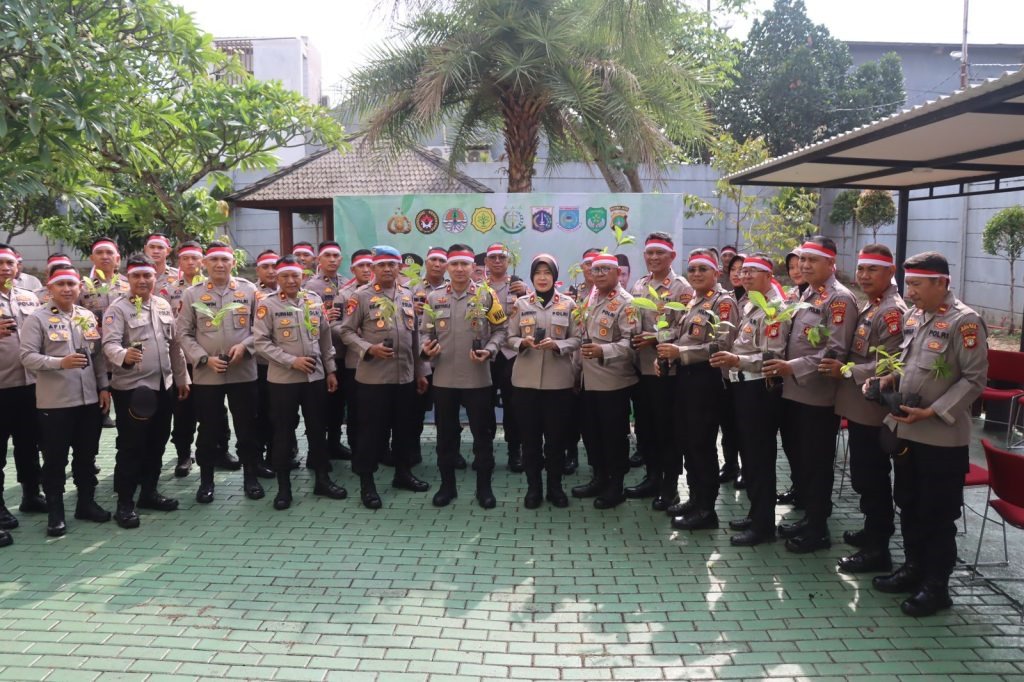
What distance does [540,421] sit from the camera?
595 centimetres

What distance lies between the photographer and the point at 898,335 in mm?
4652

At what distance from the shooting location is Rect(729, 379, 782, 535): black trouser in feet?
16.8

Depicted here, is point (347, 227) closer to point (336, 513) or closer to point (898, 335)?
point (336, 513)

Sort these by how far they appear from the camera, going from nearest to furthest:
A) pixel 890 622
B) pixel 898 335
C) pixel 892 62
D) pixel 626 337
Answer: pixel 890 622, pixel 898 335, pixel 626 337, pixel 892 62

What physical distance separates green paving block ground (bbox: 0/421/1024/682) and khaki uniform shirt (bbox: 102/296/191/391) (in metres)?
1.06

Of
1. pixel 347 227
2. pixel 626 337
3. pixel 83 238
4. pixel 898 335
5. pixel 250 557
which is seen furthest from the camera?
pixel 83 238

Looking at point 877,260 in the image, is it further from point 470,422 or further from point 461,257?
point 470,422

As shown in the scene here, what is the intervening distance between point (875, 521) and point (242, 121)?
7821mm

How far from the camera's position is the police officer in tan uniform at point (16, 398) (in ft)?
18.2

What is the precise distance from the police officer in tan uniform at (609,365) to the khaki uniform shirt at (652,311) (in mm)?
88

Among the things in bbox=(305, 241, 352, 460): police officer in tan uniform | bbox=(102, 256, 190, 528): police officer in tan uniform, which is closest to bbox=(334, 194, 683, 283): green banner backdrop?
bbox=(305, 241, 352, 460): police officer in tan uniform

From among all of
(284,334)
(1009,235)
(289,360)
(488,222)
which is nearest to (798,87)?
(1009,235)

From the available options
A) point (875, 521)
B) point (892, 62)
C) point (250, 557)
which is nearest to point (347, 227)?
point (250, 557)

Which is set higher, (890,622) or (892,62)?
(892,62)
